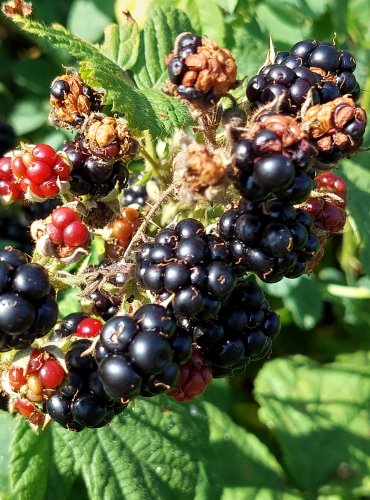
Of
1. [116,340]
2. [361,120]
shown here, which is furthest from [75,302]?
[361,120]

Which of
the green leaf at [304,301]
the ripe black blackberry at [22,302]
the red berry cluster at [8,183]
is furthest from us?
the green leaf at [304,301]

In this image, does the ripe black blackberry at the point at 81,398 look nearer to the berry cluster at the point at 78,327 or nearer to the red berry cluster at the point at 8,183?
the berry cluster at the point at 78,327

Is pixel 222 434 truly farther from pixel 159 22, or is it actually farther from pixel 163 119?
pixel 159 22

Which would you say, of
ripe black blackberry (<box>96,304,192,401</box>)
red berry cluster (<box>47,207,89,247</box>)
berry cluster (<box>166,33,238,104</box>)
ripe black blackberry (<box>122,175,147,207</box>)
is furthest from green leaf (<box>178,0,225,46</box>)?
ripe black blackberry (<box>96,304,192,401</box>)

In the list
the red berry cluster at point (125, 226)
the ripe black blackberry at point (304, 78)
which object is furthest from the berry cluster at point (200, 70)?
the red berry cluster at point (125, 226)

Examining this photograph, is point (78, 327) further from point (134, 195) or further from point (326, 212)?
point (326, 212)

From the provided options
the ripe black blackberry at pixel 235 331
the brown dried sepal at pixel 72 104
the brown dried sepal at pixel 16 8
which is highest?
the brown dried sepal at pixel 16 8

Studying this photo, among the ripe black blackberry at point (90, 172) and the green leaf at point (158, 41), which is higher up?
the green leaf at point (158, 41)

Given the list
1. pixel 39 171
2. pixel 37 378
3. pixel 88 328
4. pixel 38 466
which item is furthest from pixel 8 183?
pixel 38 466
